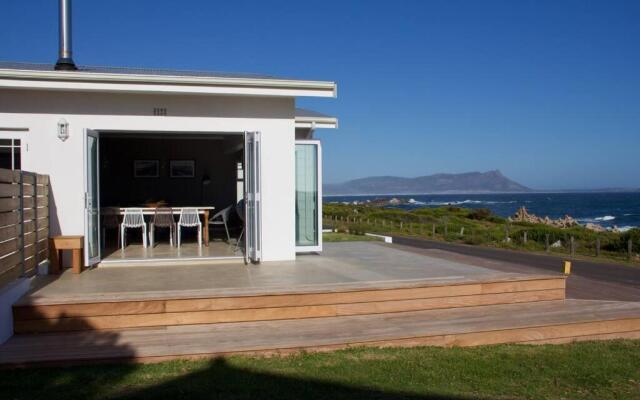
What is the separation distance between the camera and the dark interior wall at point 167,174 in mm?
15180

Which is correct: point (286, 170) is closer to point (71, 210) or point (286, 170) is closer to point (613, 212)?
point (71, 210)

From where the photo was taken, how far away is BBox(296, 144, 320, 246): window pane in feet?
32.5

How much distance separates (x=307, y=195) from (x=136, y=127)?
2904 mm

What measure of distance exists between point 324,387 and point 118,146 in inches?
473

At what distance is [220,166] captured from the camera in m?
16.0

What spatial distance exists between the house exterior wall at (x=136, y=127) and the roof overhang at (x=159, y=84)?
1.63 feet

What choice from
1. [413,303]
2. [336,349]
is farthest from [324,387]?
[413,303]

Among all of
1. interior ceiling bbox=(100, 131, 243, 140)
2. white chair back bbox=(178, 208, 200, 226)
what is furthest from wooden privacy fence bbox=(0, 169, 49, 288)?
white chair back bbox=(178, 208, 200, 226)

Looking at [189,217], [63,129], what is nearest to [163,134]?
[189,217]

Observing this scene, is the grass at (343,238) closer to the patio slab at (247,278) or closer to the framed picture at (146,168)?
the framed picture at (146,168)

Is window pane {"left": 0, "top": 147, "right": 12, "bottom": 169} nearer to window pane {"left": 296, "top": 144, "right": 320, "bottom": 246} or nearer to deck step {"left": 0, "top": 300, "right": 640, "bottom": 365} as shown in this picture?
deck step {"left": 0, "top": 300, "right": 640, "bottom": 365}

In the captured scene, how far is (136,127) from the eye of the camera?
8.63 meters

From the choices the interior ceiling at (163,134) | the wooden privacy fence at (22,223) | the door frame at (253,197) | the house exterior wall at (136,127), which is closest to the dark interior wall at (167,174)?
the interior ceiling at (163,134)

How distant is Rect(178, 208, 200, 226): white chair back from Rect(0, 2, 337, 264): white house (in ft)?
2.55
